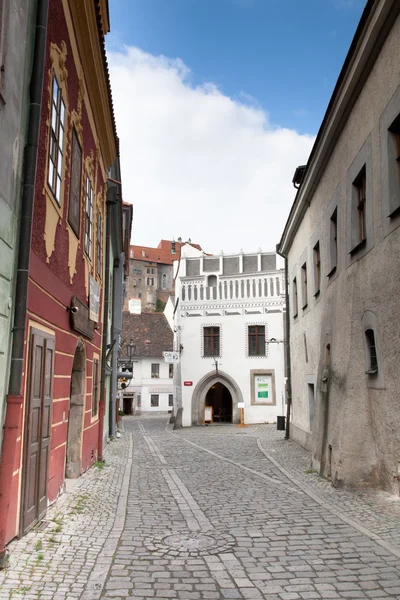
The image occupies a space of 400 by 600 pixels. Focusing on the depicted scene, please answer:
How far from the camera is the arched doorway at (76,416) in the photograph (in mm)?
10096

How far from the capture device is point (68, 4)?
25.9 ft

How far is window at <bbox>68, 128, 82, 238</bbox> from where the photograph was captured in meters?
8.60

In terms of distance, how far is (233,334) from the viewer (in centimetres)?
3316

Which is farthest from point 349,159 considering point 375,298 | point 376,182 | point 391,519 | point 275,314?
point 275,314

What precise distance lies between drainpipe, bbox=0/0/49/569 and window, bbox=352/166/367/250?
19.7ft

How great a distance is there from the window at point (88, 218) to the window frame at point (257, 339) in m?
22.6

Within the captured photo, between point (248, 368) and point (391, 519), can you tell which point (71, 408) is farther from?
point (248, 368)

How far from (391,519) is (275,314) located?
2643 cm

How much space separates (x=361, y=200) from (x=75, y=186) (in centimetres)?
512

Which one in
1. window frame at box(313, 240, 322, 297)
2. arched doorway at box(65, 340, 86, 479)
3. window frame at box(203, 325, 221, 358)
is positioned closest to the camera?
arched doorway at box(65, 340, 86, 479)

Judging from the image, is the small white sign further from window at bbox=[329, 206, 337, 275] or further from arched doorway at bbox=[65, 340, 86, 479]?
arched doorway at bbox=[65, 340, 86, 479]

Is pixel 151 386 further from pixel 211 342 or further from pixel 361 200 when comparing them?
pixel 361 200

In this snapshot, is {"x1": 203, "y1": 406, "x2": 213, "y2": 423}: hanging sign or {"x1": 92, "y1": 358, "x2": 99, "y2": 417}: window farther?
{"x1": 203, "y1": 406, "x2": 213, "y2": 423}: hanging sign

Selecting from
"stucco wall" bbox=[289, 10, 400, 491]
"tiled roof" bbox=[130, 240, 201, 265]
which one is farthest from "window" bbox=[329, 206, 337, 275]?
"tiled roof" bbox=[130, 240, 201, 265]
